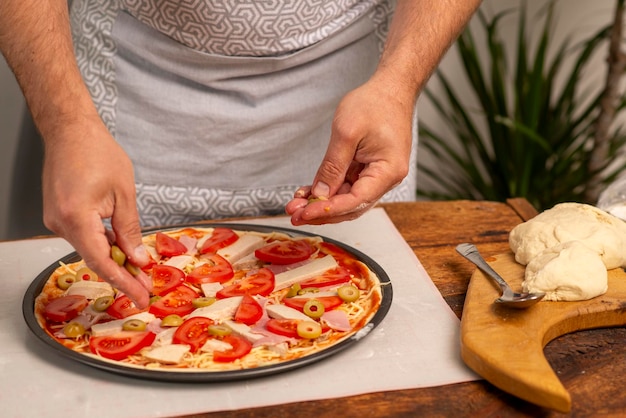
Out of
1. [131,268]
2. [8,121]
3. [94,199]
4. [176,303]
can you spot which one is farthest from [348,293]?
[8,121]

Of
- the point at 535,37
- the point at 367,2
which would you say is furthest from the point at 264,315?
the point at 535,37

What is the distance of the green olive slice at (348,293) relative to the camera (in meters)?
1.71

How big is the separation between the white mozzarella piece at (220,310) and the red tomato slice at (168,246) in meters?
0.33

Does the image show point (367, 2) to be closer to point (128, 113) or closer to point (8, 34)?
point (128, 113)

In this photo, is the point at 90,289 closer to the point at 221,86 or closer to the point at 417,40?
the point at 221,86

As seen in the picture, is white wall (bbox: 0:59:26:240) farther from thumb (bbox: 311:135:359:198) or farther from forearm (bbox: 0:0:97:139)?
thumb (bbox: 311:135:359:198)

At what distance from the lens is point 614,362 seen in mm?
1526

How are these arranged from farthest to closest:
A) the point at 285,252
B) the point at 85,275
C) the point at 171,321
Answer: the point at 285,252
the point at 85,275
the point at 171,321

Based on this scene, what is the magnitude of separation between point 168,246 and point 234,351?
0.57 metres

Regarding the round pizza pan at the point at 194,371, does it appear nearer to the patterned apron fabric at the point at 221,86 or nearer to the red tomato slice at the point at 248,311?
the red tomato slice at the point at 248,311

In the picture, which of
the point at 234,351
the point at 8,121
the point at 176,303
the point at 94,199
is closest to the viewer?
the point at 94,199

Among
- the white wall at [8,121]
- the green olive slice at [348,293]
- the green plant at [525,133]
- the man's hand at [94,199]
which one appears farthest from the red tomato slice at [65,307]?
the green plant at [525,133]

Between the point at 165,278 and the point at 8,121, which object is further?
the point at 8,121

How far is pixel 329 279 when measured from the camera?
5.97 feet
